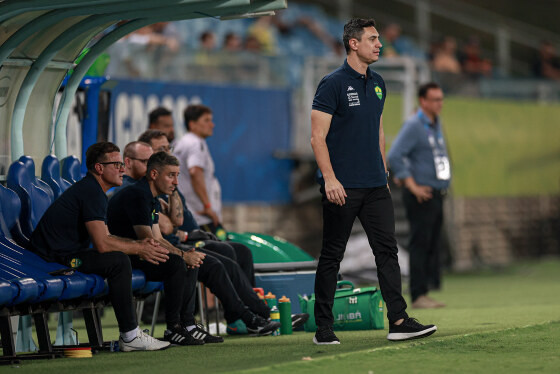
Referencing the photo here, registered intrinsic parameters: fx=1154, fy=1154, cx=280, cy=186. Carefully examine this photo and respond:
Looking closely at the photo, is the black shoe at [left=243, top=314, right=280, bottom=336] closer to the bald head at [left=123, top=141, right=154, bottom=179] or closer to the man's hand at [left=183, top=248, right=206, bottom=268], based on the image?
the man's hand at [left=183, top=248, right=206, bottom=268]

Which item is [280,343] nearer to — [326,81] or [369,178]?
[369,178]

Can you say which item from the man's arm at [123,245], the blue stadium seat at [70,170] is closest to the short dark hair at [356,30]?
the man's arm at [123,245]

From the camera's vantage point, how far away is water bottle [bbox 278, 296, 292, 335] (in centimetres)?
882

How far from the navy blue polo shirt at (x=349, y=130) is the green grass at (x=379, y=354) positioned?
3.59 ft

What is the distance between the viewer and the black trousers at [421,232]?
11204 millimetres

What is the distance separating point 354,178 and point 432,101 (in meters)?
4.39

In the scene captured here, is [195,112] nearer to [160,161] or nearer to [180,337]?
[160,161]

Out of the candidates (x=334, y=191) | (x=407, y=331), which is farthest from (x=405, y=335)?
(x=334, y=191)

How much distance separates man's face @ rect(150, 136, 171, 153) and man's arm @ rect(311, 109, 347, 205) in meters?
2.12

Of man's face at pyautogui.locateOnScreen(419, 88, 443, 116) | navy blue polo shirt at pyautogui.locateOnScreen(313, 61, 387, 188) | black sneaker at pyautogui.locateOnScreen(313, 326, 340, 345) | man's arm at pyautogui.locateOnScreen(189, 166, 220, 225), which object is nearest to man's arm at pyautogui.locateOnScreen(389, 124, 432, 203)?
man's face at pyautogui.locateOnScreen(419, 88, 443, 116)

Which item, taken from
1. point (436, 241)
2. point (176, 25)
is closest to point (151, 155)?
point (436, 241)

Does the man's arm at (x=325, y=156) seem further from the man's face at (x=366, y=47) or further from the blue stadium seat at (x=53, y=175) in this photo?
the blue stadium seat at (x=53, y=175)

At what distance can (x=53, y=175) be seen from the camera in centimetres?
863

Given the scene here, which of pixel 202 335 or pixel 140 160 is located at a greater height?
pixel 140 160
